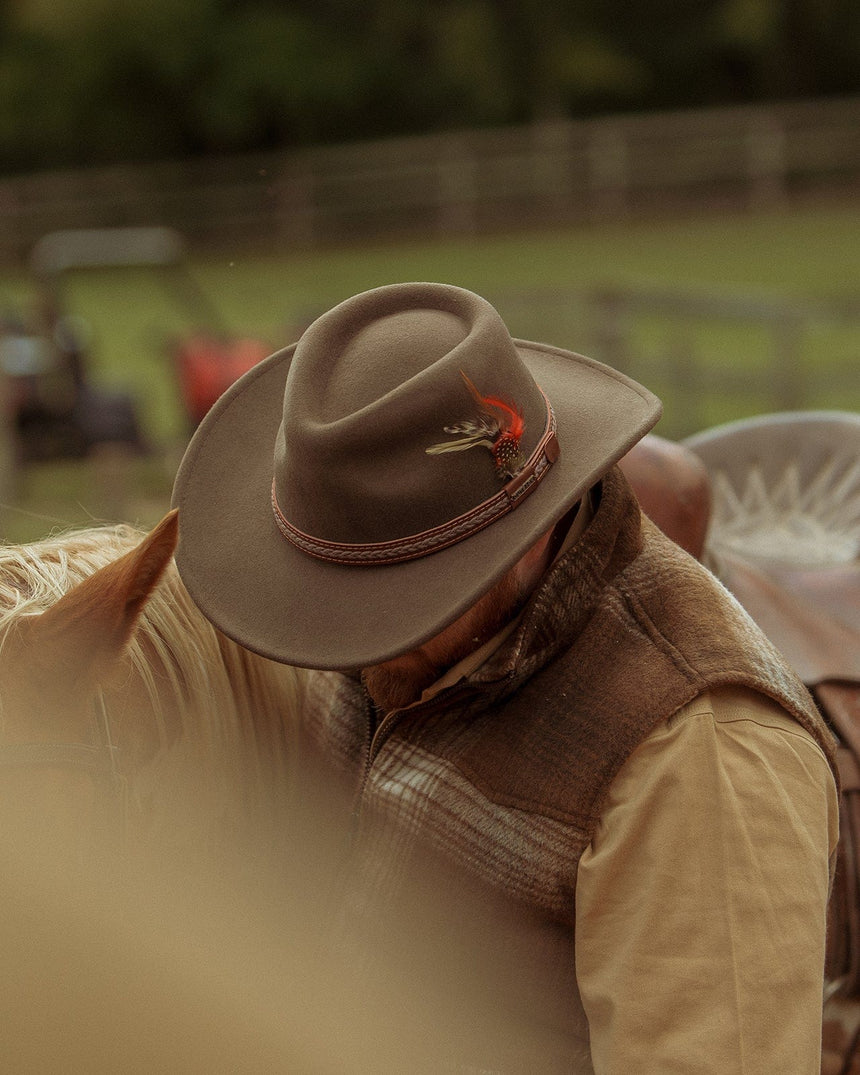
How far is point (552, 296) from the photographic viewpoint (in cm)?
854

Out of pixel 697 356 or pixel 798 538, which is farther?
pixel 697 356

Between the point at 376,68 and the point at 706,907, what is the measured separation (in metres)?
27.4

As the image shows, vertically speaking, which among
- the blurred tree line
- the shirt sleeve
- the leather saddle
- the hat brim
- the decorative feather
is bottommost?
the blurred tree line

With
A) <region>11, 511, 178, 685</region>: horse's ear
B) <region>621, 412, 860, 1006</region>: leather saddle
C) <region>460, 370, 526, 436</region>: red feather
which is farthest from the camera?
<region>621, 412, 860, 1006</region>: leather saddle

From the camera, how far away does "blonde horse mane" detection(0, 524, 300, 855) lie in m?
1.15

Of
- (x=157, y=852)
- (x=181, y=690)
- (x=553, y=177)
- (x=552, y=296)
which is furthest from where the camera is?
(x=553, y=177)

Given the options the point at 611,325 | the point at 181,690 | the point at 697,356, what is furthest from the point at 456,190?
the point at 181,690

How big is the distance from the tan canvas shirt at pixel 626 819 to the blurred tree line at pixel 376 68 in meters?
25.6

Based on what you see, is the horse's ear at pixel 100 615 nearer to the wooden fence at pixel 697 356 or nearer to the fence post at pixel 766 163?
the wooden fence at pixel 697 356

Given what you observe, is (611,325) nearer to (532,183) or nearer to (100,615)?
(100,615)

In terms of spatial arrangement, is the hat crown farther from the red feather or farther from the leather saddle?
the leather saddle

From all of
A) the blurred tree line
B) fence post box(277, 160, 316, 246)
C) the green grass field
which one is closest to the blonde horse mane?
the green grass field

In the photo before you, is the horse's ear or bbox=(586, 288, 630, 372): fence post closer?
the horse's ear

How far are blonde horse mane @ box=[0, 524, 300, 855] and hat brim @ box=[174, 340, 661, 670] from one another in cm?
9
